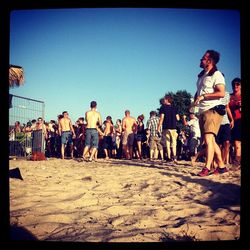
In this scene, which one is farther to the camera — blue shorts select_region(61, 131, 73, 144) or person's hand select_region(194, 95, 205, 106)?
blue shorts select_region(61, 131, 73, 144)

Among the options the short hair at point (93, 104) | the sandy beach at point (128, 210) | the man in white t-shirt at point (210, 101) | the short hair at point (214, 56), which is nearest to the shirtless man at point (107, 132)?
the short hair at point (93, 104)

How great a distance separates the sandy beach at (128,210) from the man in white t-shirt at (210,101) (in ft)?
1.49

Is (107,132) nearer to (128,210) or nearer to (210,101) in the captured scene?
(210,101)

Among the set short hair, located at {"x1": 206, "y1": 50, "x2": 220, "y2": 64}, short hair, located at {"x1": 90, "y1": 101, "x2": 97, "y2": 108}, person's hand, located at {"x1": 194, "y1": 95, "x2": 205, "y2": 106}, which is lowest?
person's hand, located at {"x1": 194, "y1": 95, "x2": 205, "y2": 106}

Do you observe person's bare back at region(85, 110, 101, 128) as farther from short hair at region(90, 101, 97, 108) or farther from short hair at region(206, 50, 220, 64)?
short hair at region(206, 50, 220, 64)

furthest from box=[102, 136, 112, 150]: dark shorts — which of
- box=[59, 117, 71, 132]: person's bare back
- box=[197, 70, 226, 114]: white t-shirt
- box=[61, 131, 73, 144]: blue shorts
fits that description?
box=[197, 70, 226, 114]: white t-shirt

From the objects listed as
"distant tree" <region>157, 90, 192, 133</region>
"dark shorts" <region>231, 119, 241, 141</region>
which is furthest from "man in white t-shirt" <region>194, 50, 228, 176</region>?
"distant tree" <region>157, 90, 192, 133</region>

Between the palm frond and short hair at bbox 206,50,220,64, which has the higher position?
the palm frond

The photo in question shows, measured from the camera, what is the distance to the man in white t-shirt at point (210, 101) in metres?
3.71

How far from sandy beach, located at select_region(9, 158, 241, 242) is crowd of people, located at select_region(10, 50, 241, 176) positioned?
95 centimetres

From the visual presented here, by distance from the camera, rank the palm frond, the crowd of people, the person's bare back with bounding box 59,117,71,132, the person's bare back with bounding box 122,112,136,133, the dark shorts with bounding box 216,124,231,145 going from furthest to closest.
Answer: the person's bare back with bounding box 59,117,71,132 → the person's bare back with bounding box 122,112,136,133 → the palm frond → the dark shorts with bounding box 216,124,231,145 → the crowd of people

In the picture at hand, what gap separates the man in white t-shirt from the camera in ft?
12.2

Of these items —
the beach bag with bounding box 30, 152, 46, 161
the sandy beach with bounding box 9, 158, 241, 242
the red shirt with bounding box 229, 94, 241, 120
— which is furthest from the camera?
the beach bag with bounding box 30, 152, 46, 161
